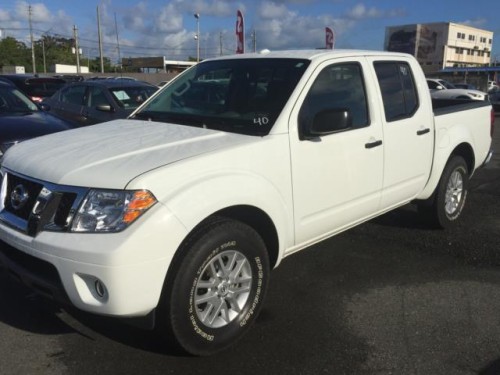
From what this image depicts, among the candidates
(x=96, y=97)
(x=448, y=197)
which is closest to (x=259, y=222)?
(x=448, y=197)

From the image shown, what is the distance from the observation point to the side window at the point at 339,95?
3.79m

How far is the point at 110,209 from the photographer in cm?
275

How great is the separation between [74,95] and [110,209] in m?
8.40

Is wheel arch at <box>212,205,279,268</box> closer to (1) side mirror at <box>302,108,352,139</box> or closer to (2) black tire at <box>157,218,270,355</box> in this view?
(2) black tire at <box>157,218,270,355</box>

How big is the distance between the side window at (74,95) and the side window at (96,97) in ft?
1.04

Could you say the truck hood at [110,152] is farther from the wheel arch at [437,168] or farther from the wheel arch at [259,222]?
the wheel arch at [437,168]

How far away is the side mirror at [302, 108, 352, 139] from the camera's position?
352 centimetres

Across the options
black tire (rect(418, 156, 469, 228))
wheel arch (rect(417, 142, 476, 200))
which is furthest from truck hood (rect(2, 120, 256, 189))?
black tire (rect(418, 156, 469, 228))

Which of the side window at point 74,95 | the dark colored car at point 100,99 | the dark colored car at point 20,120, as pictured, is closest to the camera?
the dark colored car at point 20,120

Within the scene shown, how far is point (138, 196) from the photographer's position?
2.73 m

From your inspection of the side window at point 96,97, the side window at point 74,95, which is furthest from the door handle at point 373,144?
the side window at point 74,95

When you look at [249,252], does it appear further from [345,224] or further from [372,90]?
[372,90]

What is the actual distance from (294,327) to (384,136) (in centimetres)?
178

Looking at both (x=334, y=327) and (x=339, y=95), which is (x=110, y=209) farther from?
(x=339, y=95)
